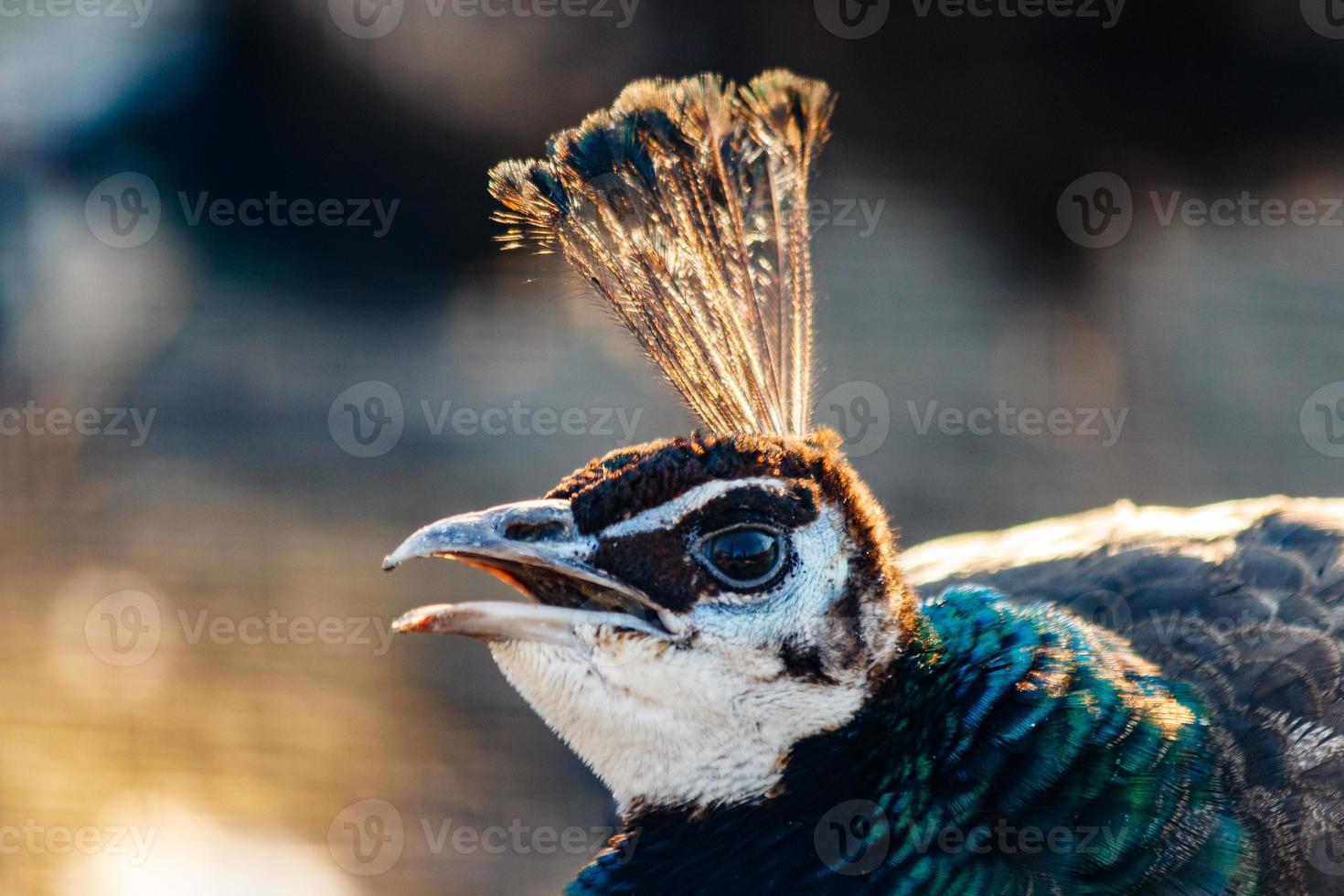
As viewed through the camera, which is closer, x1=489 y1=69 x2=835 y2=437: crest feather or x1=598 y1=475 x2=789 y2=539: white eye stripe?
x1=598 y1=475 x2=789 y2=539: white eye stripe

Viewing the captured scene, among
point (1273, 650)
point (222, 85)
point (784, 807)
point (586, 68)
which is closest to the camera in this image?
point (784, 807)

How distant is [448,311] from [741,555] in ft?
9.30

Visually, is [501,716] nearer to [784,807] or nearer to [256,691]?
[256,691]

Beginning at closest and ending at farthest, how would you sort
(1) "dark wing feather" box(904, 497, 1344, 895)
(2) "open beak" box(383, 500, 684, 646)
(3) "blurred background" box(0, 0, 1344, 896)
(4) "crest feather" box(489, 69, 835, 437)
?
(2) "open beak" box(383, 500, 684, 646)
(1) "dark wing feather" box(904, 497, 1344, 895)
(4) "crest feather" box(489, 69, 835, 437)
(3) "blurred background" box(0, 0, 1344, 896)

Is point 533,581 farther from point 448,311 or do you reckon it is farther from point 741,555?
point 448,311

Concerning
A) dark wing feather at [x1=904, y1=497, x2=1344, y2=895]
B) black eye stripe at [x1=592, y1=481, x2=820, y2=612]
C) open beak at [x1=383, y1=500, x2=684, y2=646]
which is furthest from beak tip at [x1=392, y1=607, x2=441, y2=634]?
dark wing feather at [x1=904, y1=497, x2=1344, y2=895]

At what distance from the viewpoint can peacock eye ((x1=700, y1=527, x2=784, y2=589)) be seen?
1173 mm

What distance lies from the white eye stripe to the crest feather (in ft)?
0.87

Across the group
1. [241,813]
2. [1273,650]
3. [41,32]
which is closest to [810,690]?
[1273,650]

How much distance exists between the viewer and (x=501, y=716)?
3053 millimetres

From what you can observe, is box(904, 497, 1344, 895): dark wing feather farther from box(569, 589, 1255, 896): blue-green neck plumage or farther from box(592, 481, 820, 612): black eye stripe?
box(592, 481, 820, 612): black eye stripe

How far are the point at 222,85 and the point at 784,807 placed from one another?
11.0 ft

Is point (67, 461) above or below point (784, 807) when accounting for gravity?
above

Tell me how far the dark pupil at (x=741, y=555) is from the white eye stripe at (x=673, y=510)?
1.6 inches
